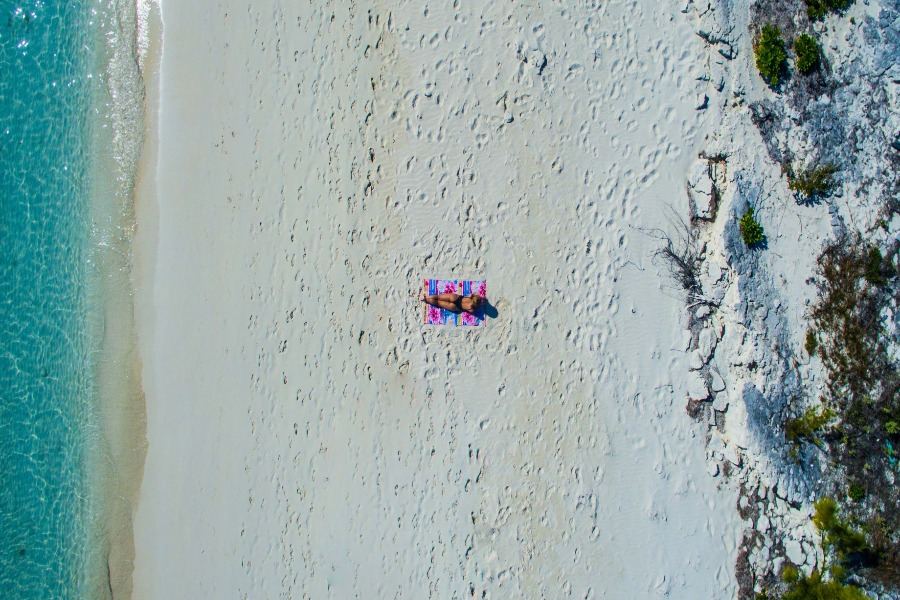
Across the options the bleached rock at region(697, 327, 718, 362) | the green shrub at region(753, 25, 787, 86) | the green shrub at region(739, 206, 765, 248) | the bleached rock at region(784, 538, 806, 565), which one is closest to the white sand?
the bleached rock at region(697, 327, 718, 362)

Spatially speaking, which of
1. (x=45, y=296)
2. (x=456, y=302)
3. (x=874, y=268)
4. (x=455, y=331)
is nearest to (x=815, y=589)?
(x=874, y=268)

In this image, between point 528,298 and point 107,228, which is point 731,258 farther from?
point 107,228

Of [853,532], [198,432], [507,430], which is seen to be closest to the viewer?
[853,532]

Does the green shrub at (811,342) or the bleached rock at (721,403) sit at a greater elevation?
the green shrub at (811,342)

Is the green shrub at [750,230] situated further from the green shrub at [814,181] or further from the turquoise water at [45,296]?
the turquoise water at [45,296]

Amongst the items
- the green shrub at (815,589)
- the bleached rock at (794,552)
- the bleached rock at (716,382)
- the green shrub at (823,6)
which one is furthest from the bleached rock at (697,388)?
the green shrub at (823,6)

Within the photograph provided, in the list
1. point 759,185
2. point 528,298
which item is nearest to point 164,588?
point 528,298

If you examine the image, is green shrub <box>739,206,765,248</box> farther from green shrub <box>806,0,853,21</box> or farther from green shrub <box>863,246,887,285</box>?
green shrub <box>806,0,853,21</box>

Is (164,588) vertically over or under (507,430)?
under
